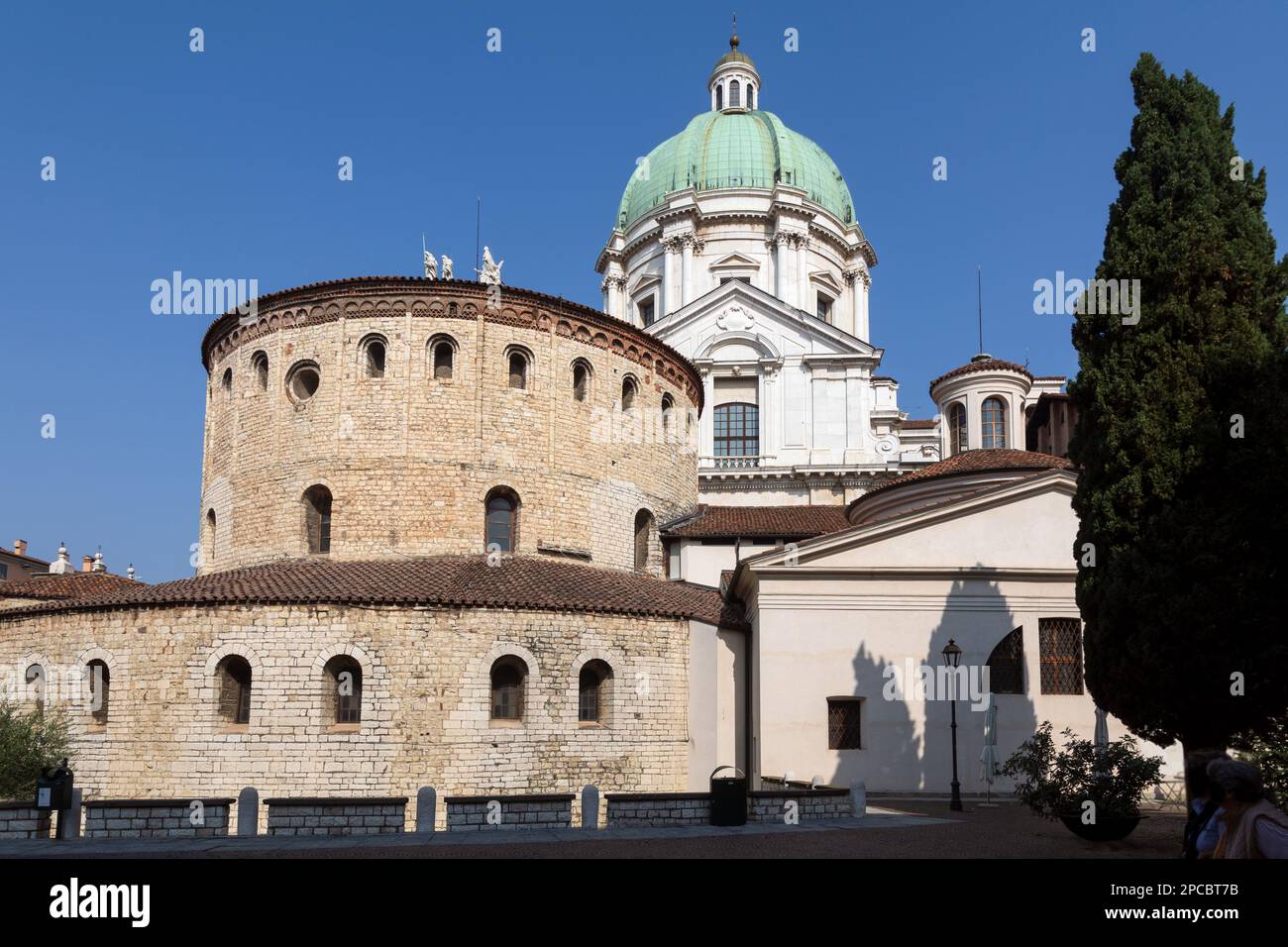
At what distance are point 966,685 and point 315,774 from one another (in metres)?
15.5

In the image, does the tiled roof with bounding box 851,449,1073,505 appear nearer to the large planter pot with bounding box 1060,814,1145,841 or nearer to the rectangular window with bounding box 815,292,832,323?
the large planter pot with bounding box 1060,814,1145,841

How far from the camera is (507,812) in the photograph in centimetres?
1723

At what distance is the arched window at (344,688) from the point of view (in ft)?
75.7

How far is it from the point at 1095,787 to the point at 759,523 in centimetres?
1925

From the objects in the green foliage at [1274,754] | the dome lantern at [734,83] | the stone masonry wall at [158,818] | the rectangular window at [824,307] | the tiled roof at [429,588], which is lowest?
the stone masonry wall at [158,818]

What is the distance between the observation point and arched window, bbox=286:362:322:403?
28.2 metres

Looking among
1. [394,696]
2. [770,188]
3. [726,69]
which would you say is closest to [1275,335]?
[394,696]

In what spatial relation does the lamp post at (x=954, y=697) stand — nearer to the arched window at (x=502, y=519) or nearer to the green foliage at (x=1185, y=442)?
the green foliage at (x=1185, y=442)

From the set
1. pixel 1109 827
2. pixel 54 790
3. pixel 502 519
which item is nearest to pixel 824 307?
pixel 502 519

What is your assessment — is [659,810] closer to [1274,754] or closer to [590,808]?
[590,808]

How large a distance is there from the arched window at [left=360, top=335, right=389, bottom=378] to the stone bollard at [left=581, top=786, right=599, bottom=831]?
14167 millimetres

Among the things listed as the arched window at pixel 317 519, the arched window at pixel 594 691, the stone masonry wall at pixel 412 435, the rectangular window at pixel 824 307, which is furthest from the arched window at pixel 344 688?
the rectangular window at pixel 824 307

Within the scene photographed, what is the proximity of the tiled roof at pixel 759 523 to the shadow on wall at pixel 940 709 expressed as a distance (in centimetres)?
643

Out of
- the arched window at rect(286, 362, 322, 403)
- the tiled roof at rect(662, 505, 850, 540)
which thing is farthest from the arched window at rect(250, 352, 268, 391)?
the tiled roof at rect(662, 505, 850, 540)
